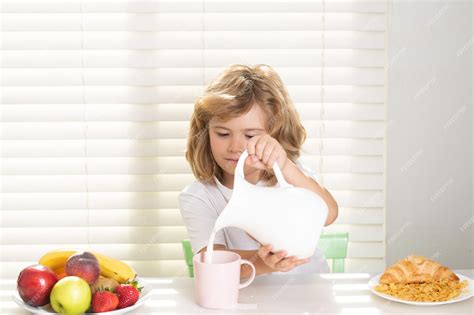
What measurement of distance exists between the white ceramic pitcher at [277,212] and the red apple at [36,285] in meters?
0.32

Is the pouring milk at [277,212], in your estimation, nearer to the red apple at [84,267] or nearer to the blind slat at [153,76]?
the red apple at [84,267]

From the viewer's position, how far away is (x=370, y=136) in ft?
6.81

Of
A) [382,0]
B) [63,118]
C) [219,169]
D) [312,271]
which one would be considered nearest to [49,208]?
[63,118]

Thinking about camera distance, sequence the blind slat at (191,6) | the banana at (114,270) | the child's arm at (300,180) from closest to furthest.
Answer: the banana at (114,270)
the child's arm at (300,180)
the blind slat at (191,6)

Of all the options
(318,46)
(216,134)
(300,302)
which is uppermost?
(318,46)

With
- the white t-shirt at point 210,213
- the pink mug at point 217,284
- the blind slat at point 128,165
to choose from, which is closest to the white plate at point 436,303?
the pink mug at point 217,284

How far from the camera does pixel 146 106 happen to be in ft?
6.76

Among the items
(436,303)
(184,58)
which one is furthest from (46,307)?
(184,58)

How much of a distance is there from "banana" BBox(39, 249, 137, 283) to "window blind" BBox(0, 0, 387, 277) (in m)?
0.87

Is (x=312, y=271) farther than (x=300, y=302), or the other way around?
(x=312, y=271)

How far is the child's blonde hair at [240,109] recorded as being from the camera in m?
1.52

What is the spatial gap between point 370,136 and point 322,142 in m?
0.16

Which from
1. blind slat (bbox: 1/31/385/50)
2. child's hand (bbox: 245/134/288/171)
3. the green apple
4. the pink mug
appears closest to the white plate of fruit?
the green apple

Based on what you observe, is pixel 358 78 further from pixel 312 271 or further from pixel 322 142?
pixel 312 271
